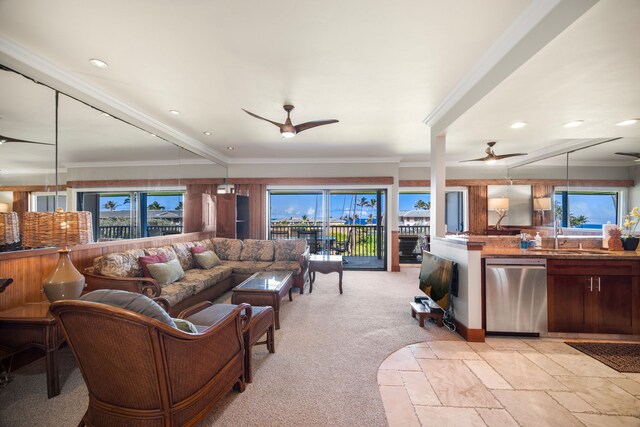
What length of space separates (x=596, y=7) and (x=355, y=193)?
Result: 622 cm

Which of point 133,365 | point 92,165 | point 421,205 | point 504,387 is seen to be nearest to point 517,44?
point 504,387

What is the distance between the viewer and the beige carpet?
5.86 ft

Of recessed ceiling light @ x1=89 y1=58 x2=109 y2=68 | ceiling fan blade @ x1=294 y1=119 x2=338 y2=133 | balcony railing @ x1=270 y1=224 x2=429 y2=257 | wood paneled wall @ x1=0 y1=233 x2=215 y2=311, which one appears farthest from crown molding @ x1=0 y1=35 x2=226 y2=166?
balcony railing @ x1=270 y1=224 x2=429 y2=257

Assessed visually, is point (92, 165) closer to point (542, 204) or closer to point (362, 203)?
point (362, 203)

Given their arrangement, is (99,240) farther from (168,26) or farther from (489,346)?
(489,346)

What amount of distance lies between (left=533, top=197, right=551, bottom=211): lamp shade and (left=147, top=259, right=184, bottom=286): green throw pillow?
792 cm

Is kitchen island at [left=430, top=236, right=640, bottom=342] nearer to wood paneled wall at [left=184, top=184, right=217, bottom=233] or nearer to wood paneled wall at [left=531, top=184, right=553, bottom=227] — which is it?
wood paneled wall at [left=531, top=184, right=553, bottom=227]

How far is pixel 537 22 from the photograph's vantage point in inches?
73.2

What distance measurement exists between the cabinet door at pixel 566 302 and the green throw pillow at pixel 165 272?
449 centimetres

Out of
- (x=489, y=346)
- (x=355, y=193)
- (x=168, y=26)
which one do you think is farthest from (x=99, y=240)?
(x=355, y=193)

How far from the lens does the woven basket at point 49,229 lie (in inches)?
86.4

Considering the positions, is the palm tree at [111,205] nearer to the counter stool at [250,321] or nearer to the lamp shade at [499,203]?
the counter stool at [250,321]

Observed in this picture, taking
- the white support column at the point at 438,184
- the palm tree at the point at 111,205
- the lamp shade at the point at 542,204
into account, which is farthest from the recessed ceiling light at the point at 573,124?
the palm tree at the point at 111,205

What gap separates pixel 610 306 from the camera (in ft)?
9.53
